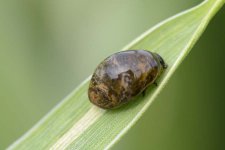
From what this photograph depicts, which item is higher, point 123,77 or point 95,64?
point 123,77

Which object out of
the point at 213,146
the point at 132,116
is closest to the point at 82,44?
the point at 213,146

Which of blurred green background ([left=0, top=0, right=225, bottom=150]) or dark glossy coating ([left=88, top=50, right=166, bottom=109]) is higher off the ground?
dark glossy coating ([left=88, top=50, right=166, bottom=109])

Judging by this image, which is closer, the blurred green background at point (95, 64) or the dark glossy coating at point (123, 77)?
the dark glossy coating at point (123, 77)

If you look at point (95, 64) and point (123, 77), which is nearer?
point (123, 77)

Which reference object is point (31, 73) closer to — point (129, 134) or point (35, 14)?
point (35, 14)
